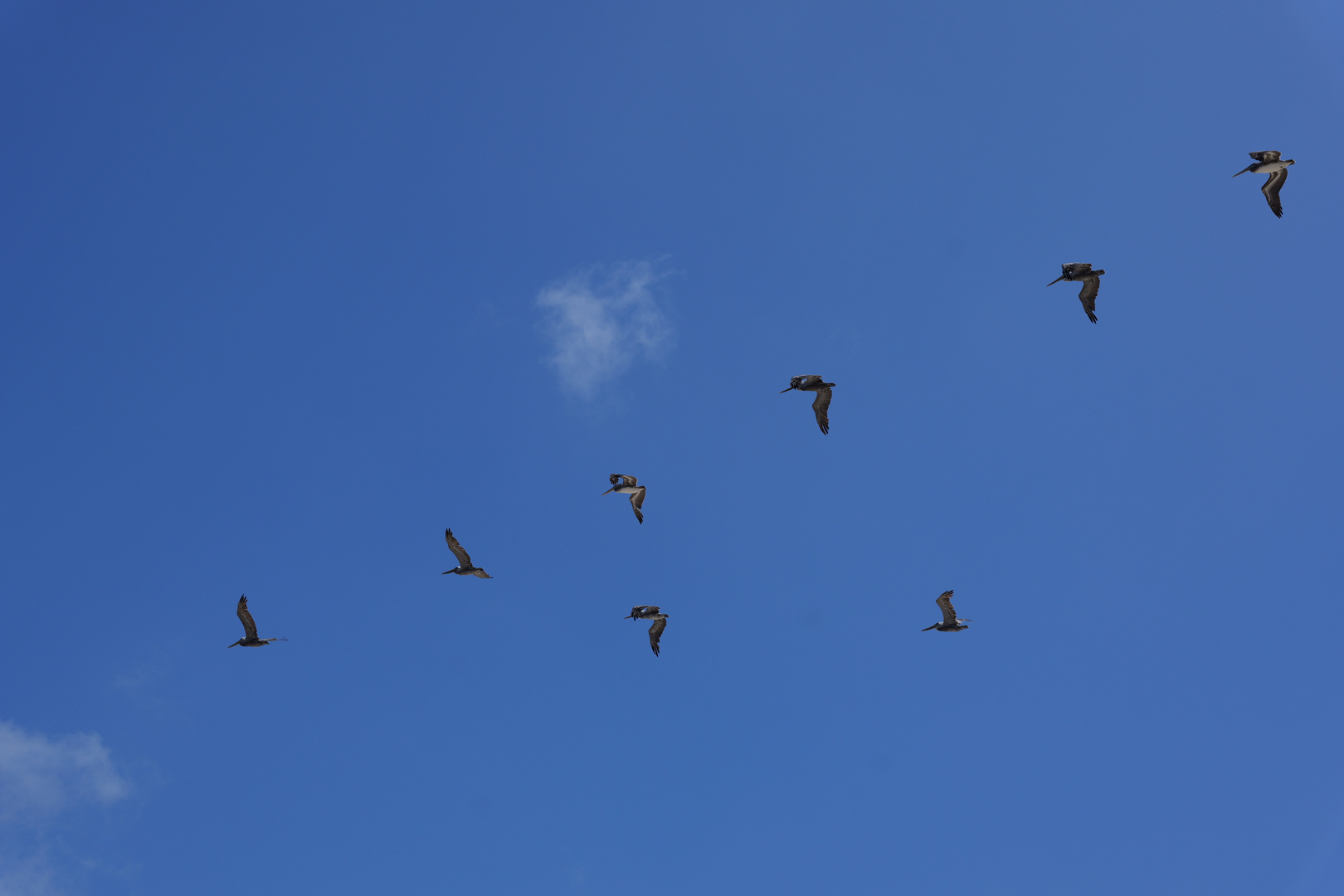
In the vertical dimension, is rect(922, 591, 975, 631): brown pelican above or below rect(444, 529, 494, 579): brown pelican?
below

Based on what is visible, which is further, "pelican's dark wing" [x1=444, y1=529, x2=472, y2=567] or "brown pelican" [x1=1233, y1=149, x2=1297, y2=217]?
"pelican's dark wing" [x1=444, y1=529, x2=472, y2=567]

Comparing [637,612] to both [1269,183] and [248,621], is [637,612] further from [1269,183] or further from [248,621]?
[1269,183]

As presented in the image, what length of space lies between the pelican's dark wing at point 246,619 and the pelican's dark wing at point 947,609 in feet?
115

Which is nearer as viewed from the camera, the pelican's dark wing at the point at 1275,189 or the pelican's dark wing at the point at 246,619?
the pelican's dark wing at the point at 1275,189

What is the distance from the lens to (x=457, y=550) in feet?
164

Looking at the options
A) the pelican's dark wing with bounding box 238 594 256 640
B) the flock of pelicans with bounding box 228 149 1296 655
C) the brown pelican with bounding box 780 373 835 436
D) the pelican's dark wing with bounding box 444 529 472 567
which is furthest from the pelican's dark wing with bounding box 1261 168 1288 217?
the pelican's dark wing with bounding box 238 594 256 640

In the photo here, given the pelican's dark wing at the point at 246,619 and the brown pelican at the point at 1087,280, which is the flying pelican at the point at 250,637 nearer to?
the pelican's dark wing at the point at 246,619

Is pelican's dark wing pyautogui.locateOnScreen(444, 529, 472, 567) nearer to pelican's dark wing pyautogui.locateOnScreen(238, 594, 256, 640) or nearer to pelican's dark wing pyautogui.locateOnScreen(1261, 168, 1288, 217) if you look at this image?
pelican's dark wing pyautogui.locateOnScreen(238, 594, 256, 640)

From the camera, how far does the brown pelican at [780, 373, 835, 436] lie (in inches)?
1827

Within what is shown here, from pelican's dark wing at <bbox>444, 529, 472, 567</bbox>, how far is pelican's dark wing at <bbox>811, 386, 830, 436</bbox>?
1966 cm

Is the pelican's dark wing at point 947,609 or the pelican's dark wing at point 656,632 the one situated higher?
the pelican's dark wing at point 656,632

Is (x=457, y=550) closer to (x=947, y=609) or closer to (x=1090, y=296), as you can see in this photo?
(x=947, y=609)

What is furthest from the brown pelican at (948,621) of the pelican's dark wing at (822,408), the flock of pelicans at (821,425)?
the pelican's dark wing at (822,408)

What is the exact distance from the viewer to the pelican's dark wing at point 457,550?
49.4 meters
